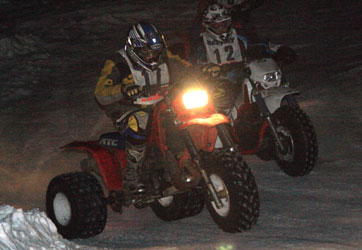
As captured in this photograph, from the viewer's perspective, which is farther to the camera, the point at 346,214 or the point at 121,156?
the point at 121,156

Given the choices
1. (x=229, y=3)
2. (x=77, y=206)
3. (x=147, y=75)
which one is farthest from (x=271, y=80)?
(x=229, y=3)

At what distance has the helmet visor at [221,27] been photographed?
8.86 m

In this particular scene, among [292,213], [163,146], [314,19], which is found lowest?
[314,19]

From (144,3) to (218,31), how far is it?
16.9m

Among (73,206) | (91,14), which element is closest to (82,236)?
(73,206)

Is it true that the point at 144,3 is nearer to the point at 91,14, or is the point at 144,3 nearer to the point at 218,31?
the point at 91,14

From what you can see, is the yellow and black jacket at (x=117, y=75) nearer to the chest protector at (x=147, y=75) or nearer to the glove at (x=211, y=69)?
the chest protector at (x=147, y=75)

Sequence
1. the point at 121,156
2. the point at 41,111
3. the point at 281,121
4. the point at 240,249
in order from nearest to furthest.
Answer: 1. the point at 240,249
2. the point at 121,156
3. the point at 281,121
4. the point at 41,111

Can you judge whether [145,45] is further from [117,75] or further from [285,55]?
[285,55]

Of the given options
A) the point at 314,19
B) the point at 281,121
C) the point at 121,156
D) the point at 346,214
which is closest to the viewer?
the point at 346,214

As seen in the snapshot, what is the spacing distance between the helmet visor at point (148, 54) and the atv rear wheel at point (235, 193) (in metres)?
1.45

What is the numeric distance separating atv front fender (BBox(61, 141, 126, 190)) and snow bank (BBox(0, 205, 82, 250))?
1.31 m

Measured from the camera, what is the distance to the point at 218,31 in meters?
8.94

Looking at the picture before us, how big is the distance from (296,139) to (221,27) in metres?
2.40
